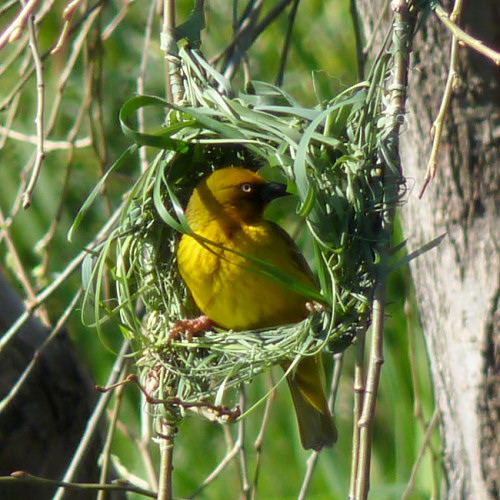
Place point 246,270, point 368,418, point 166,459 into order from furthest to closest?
point 246,270 < point 166,459 < point 368,418

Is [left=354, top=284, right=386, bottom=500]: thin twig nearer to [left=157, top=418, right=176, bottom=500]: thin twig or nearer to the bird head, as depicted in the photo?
[left=157, top=418, right=176, bottom=500]: thin twig

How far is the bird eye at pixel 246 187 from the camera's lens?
8.54ft

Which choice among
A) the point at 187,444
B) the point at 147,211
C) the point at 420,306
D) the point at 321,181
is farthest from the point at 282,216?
the point at 321,181

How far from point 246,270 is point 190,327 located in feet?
0.68

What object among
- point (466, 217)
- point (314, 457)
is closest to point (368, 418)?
point (314, 457)

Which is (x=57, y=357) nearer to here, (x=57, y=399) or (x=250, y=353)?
(x=57, y=399)

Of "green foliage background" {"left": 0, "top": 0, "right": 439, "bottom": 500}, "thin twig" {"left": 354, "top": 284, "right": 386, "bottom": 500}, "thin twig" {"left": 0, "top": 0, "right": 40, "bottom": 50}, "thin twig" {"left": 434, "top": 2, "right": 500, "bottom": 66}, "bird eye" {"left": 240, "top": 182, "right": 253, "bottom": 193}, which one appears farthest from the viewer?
"green foliage background" {"left": 0, "top": 0, "right": 439, "bottom": 500}

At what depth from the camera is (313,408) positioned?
105 inches

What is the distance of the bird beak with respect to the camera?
2.64 meters

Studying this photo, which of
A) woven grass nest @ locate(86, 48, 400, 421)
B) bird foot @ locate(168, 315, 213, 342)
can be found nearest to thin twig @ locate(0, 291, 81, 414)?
woven grass nest @ locate(86, 48, 400, 421)

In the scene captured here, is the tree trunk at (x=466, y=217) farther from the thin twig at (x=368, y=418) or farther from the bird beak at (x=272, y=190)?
the thin twig at (x=368, y=418)

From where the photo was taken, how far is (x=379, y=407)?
4.61 m

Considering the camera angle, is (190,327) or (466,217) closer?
(190,327)

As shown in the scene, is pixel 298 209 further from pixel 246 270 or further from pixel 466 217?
pixel 466 217
